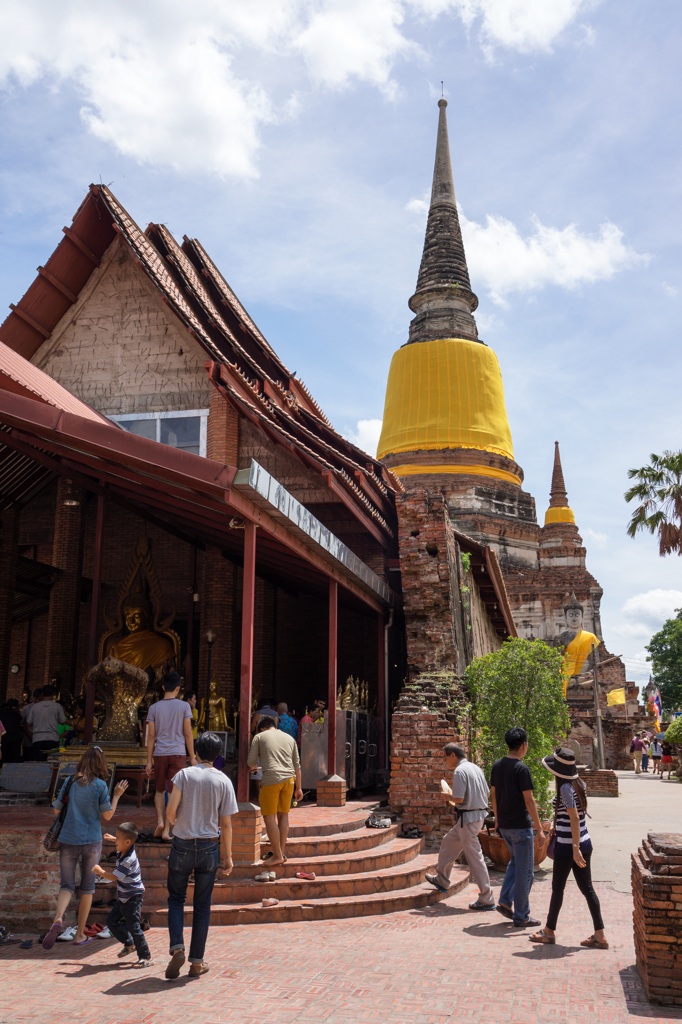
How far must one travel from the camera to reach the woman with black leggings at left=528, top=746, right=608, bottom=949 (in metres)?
5.67

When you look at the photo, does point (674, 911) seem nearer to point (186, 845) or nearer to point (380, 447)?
point (186, 845)

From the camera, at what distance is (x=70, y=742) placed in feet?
33.6

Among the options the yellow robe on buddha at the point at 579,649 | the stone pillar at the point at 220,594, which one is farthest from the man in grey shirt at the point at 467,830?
the yellow robe on buddha at the point at 579,649

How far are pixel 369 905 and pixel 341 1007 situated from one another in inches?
86.3

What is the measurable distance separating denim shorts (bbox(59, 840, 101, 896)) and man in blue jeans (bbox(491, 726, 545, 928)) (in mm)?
2895

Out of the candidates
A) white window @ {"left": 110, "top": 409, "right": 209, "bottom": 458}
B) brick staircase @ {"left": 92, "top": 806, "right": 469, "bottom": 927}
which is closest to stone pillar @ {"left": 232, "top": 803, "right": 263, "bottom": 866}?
brick staircase @ {"left": 92, "top": 806, "right": 469, "bottom": 927}

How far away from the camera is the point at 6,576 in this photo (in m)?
12.9

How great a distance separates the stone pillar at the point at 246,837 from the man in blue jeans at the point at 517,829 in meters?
1.86

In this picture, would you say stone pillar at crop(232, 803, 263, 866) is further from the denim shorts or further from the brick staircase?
the denim shorts

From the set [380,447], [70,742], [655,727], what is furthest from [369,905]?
[655,727]

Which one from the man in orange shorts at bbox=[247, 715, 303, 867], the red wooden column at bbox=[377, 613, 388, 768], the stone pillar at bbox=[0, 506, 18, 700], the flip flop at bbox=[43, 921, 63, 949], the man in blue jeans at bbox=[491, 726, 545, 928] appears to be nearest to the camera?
the flip flop at bbox=[43, 921, 63, 949]

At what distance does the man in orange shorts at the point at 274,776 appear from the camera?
21.4ft

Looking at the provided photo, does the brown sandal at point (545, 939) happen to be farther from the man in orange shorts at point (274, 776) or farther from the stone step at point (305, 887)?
the man in orange shorts at point (274, 776)

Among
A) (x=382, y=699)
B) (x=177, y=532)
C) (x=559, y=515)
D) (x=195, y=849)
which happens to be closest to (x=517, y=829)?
(x=195, y=849)
